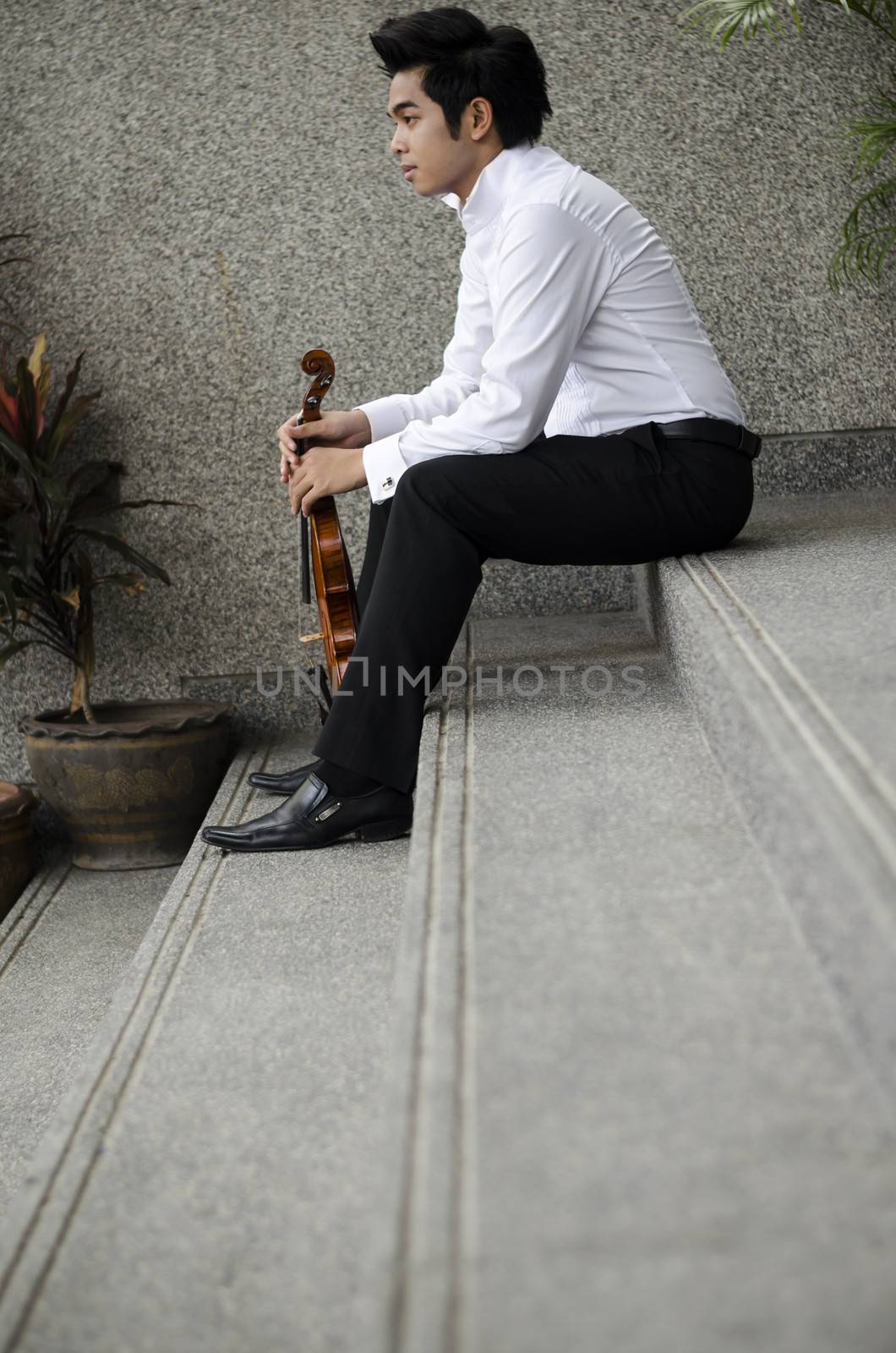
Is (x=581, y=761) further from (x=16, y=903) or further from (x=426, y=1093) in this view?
(x=16, y=903)

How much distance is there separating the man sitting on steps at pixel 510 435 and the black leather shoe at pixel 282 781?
0.36m

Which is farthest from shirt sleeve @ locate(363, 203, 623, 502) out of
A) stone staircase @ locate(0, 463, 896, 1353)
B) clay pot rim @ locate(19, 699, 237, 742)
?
clay pot rim @ locate(19, 699, 237, 742)

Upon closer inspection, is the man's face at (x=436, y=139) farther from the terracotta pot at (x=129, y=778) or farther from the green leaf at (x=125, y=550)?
the terracotta pot at (x=129, y=778)

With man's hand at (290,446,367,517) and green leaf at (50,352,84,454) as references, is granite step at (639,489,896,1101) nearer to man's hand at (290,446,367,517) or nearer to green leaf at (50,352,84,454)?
man's hand at (290,446,367,517)

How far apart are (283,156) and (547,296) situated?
1469 mm

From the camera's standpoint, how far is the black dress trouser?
172 cm

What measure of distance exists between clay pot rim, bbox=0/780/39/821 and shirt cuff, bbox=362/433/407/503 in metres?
1.37

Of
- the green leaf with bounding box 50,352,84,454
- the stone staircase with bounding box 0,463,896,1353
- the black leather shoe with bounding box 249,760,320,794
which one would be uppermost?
the green leaf with bounding box 50,352,84,454

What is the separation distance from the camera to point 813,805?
911 millimetres

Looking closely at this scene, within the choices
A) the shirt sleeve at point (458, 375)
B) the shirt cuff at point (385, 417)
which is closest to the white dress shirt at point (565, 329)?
the shirt sleeve at point (458, 375)

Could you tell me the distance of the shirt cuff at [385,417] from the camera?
2229 millimetres

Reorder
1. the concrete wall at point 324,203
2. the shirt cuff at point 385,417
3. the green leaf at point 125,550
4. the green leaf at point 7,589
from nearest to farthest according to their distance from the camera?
the shirt cuff at point 385,417 < the green leaf at point 7,589 < the green leaf at point 125,550 < the concrete wall at point 324,203

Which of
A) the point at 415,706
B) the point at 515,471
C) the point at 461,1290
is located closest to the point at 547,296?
the point at 515,471

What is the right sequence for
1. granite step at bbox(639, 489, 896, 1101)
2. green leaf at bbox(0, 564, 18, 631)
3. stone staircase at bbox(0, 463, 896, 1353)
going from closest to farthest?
stone staircase at bbox(0, 463, 896, 1353), granite step at bbox(639, 489, 896, 1101), green leaf at bbox(0, 564, 18, 631)
